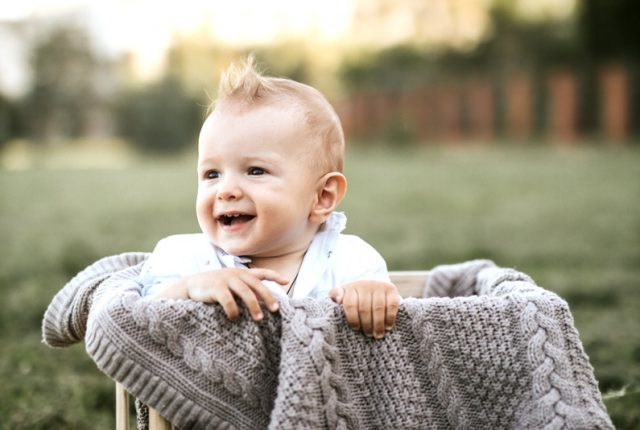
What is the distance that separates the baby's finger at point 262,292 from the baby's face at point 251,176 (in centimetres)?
28

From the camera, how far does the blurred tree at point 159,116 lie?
1373cm

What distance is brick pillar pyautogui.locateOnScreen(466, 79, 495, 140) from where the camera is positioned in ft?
44.0

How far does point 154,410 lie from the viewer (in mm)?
1508

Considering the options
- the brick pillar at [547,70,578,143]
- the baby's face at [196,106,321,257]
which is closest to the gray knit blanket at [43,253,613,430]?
the baby's face at [196,106,321,257]

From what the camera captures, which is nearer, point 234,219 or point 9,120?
point 234,219

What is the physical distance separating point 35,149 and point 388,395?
12714 mm

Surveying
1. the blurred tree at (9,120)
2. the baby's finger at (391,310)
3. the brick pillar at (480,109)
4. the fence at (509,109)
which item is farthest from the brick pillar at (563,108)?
the baby's finger at (391,310)

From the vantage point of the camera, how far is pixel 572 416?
146cm

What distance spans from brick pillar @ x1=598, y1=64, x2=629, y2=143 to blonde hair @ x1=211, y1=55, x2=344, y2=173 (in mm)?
11114

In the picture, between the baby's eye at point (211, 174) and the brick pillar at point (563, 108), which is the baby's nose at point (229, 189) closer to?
the baby's eye at point (211, 174)

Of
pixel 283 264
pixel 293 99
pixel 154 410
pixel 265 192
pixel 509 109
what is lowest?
pixel 509 109

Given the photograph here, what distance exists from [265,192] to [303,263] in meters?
0.24

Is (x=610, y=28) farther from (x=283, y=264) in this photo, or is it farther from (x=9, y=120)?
(x=283, y=264)

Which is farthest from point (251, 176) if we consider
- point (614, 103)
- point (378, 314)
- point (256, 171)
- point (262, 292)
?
point (614, 103)
